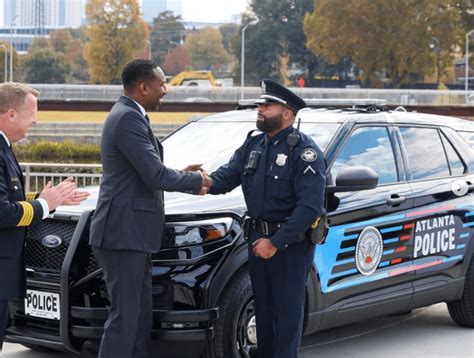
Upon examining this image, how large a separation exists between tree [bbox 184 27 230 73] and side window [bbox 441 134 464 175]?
129736 millimetres

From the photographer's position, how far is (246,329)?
19.5 ft

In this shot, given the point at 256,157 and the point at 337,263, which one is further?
the point at 337,263

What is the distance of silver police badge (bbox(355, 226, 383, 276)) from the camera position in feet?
21.5

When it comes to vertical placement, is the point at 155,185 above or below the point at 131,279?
above

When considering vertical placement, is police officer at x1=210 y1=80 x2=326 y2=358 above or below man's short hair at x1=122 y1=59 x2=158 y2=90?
below

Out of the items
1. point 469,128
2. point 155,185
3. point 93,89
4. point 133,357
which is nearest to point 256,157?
point 155,185

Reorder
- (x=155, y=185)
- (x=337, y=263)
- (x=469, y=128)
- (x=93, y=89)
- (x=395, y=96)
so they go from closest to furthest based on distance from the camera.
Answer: (x=155, y=185) < (x=337, y=263) < (x=469, y=128) < (x=395, y=96) < (x=93, y=89)

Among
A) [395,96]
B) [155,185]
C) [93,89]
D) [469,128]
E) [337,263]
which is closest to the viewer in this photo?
[155,185]

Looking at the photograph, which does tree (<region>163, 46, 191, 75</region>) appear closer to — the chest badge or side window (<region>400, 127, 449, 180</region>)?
side window (<region>400, 127, 449, 180</region>)

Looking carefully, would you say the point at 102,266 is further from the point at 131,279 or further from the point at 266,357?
the point at 266,357

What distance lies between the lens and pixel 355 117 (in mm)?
6949

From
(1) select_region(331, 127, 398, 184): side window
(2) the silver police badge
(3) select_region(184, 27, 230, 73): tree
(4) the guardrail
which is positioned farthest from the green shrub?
(3) select_region(184, 27, 230, 73): tree

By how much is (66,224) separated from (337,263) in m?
1.75

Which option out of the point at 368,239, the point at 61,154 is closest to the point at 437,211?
the point at 368,239
